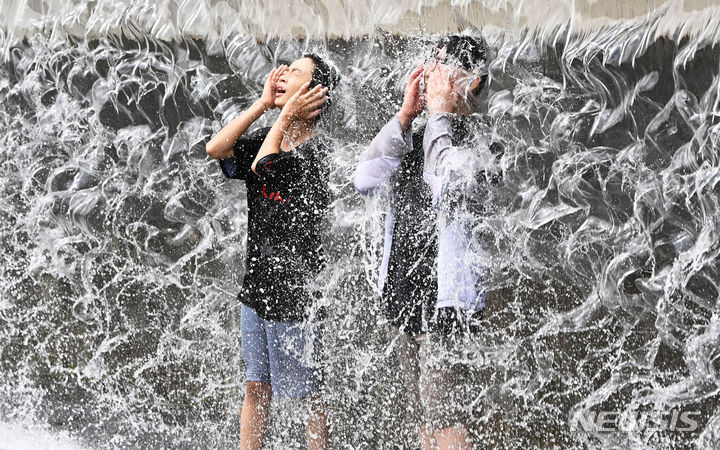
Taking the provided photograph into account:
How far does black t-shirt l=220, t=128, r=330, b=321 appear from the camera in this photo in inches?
140

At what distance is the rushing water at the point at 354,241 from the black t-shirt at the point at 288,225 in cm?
9

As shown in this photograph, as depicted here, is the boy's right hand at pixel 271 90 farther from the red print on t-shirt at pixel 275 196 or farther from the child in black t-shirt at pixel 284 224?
the red print on t-shirt at pixel 275 196

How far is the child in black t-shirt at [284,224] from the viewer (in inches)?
141

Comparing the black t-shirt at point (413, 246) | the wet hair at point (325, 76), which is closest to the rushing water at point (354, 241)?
the wet hair at point (325, 76)

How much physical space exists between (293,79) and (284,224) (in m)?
0.63

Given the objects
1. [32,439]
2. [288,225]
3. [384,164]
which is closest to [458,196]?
[384,164]

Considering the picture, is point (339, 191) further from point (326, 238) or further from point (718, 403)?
point (718, 403)

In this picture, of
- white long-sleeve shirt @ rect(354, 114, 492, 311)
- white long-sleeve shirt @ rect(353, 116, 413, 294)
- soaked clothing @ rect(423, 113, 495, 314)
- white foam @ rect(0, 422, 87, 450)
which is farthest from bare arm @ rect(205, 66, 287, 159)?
white foam @ rect(0, 422, 87, 450)

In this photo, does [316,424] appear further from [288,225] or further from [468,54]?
[468,54]

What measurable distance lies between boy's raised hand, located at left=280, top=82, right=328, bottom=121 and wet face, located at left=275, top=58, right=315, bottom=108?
0.04 metres

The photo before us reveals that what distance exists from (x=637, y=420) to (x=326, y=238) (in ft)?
4.69

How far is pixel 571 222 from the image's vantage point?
3.19 m

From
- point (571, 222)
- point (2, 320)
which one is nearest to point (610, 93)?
point (571, 222)

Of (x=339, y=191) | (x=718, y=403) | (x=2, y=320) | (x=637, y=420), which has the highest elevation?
(x=339, y=191)
